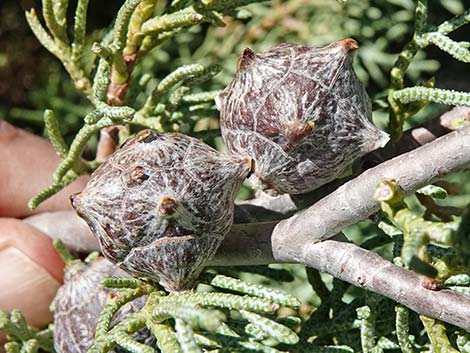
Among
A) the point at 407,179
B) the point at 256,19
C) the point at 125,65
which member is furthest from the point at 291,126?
the point at 256,19

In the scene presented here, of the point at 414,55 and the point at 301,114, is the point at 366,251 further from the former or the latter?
the point at 414,55

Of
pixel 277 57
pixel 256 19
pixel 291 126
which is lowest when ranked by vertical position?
pixel 256 19

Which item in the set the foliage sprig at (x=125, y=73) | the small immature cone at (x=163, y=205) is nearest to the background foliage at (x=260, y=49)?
the foliage sprig at (x=125, y=73)

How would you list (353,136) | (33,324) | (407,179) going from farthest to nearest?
(33,324) < (353,136) < (407,179)

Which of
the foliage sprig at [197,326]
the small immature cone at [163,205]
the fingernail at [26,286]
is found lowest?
the fingernail at [26,286]

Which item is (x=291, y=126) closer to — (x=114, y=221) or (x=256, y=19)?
(x=114, y=221)

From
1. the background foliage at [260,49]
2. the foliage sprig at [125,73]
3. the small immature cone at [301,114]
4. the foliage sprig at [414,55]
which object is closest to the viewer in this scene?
the small immature cone at [301,114]

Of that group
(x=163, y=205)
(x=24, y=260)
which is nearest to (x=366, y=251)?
(x=163, y=205)

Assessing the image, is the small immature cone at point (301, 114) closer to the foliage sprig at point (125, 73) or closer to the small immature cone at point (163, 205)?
the small immature cone at point (163, 205)
